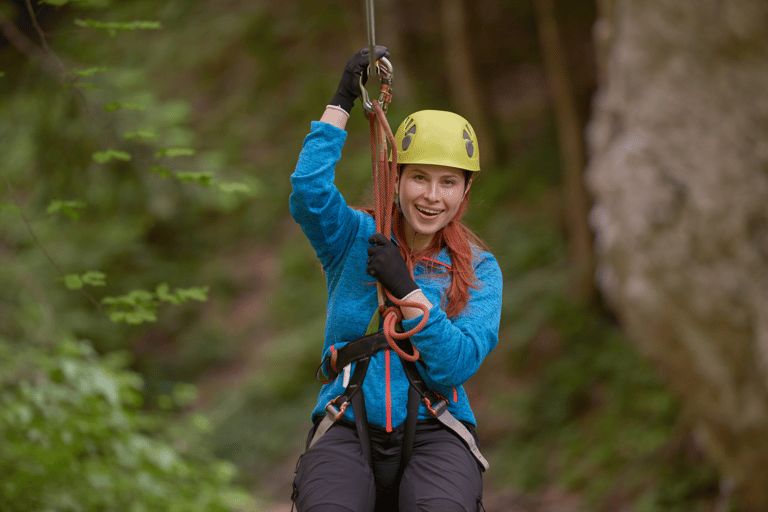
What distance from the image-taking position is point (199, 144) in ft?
40.9

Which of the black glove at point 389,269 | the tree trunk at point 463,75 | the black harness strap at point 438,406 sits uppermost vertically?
the tree trunk at point 463,75

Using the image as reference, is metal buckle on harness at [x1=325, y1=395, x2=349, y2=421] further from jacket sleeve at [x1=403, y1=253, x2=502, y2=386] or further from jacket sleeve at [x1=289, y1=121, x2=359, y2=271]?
jacket sleeve at [x1=289, y1=121, x2=359, y2=271]

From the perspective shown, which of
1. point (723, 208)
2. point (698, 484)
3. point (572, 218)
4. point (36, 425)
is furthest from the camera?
point (572, 218)

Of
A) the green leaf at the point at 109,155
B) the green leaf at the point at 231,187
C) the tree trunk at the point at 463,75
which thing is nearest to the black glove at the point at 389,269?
the green leaf at the point at 231,187

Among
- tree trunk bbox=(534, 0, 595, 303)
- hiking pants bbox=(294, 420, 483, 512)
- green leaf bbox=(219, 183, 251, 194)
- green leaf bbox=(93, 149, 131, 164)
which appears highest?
tree trunk bbox=(534, 0, 595, 303)

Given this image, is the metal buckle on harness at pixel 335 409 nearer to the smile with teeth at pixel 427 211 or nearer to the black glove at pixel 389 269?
the black glove at pixel 389 269

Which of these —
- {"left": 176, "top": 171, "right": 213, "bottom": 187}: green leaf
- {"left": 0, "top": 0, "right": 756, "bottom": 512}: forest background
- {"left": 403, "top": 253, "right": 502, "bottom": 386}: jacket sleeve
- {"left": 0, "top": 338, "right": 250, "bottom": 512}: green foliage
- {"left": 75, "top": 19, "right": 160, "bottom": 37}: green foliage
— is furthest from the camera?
{"left": 0, "top": 0, "right": 756, "bottom": 512}: forest background

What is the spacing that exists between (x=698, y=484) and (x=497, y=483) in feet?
6.54

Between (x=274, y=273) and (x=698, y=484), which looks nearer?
(x=698, y=484)

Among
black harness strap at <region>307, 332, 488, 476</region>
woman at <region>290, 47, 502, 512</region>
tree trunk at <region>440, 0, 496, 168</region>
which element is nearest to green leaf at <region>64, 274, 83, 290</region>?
→ woman at <region>290, 47, 502, 512</region>

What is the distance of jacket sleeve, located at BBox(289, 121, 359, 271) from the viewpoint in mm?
1894

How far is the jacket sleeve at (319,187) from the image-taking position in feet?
6.21

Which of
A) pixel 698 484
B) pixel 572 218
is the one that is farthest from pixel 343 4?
pixel 698 484

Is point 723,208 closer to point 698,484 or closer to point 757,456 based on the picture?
point 757,456
